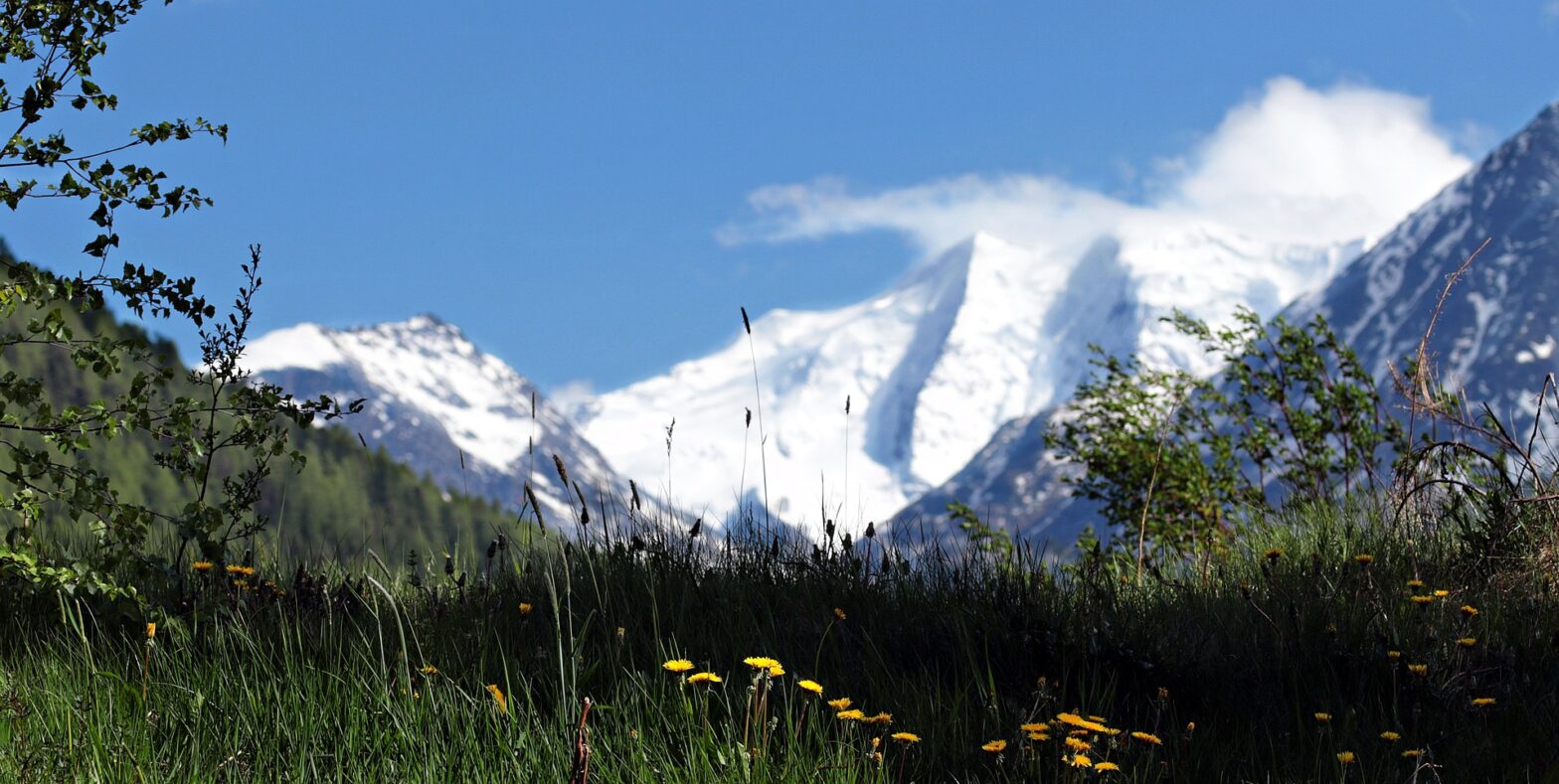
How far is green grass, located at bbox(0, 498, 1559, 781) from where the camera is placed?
163 inches

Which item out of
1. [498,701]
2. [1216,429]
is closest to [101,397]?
[498,701]

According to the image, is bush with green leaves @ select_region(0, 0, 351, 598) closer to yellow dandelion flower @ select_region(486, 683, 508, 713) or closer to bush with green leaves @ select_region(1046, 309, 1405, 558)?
Result: yellow dandelion flower @ select_region(486, 683, 508, 713)

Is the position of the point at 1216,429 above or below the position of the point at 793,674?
above

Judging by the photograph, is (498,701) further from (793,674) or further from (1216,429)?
(1216,429)

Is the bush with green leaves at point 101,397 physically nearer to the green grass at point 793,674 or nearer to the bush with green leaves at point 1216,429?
the green grass at point 793,674

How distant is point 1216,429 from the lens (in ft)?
54.7

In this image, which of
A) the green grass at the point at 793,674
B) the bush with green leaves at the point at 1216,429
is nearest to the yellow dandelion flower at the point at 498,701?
the green grass at the point at 793,674

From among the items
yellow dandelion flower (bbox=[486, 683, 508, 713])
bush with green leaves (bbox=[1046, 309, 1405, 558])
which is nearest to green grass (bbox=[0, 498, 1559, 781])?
yellow dandelion flower (bbox=[486, 683, 508, 713])

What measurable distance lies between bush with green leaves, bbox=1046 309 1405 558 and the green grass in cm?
860

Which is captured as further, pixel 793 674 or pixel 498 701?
pixel 793 674

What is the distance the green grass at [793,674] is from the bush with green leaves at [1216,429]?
8.60 meters

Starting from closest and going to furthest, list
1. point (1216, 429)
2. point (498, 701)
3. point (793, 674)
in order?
point (498, 701), point (793, 674), point (1216, 429)

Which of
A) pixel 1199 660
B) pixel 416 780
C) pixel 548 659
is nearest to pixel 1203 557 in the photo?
pixel 1199 660

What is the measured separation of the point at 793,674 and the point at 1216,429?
44.1ft
